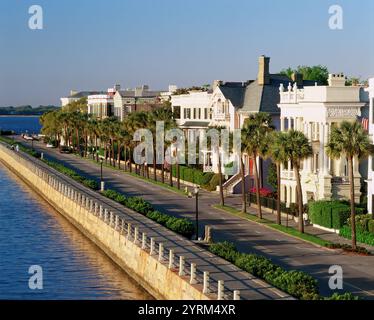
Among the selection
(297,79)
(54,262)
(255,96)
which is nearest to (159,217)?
(54,262)

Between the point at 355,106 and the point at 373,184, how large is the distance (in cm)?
1007

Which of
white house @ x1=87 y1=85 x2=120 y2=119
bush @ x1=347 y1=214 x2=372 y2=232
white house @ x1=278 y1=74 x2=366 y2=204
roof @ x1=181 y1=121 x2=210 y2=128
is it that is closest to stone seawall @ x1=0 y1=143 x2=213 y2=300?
bush @ x1=347 y1=214 x2=372 y2=232

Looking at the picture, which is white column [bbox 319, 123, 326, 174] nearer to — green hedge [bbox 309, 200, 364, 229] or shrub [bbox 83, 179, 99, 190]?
green hedge [bbox 309, 200, 364, 229]

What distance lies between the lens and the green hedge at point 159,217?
183ft

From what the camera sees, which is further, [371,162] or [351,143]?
[371,162]

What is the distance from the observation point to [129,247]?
51.8 meters

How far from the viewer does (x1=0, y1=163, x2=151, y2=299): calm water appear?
48.2 meters

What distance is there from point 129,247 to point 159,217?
9847mm

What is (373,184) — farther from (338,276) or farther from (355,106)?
(338,276)

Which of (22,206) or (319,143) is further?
(22,206)

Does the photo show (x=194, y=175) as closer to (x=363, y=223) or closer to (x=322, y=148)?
(x=322, y=148)

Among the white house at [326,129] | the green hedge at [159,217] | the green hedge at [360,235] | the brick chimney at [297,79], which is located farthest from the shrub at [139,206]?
the brick chimney at [297,79]
